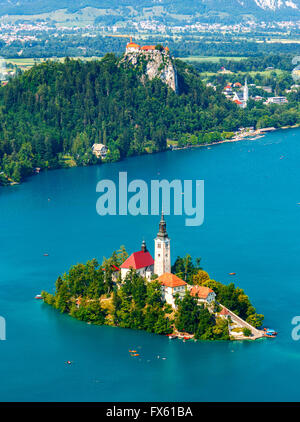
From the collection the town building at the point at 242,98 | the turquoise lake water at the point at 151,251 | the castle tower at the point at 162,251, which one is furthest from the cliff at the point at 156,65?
the castle tower at the point at 162,251

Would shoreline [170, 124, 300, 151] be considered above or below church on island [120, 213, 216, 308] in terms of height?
above

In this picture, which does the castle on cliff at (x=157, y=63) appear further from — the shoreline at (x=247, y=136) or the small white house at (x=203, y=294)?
the small white house at (x=203, y=294)

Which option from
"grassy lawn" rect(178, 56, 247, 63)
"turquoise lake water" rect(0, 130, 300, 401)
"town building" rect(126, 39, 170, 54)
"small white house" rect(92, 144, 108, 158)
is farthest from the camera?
"grassy lawn" rect(178, 56, 247, 63)

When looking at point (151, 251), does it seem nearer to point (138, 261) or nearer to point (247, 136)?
point (138, 261)

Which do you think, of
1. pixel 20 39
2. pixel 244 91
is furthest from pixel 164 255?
pixel 20 39

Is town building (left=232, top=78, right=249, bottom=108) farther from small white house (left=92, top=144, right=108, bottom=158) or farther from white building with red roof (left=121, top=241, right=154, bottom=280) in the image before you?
white building with red roof (left=121, top=241, right=154, bottom=280)

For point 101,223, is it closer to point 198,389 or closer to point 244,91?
point 198,389

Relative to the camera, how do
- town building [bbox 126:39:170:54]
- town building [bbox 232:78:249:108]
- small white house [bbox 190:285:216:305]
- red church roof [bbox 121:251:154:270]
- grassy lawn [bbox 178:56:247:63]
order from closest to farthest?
small white house [bbox 190:285:216:305] < red church roof [bbox 121:251:154:270] < town building [bbox 126:39:170:54] < town building [bbox 232:78:249:108] < grassy lawn [bbox 178:56:247:63]

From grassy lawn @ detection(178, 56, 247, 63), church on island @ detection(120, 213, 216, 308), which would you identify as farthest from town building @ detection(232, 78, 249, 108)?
church on island @ detection(120, 213, 216, 308)
